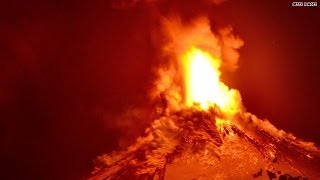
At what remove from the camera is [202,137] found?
1781 centimetres

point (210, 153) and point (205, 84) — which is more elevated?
point (205, 84)

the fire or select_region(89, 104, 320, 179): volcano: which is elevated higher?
the fire

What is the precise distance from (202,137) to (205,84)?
5.98 feet

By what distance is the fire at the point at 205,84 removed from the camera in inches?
731

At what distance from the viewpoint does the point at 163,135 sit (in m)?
18.2

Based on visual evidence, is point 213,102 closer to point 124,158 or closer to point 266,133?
point 266,133

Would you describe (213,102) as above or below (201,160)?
above

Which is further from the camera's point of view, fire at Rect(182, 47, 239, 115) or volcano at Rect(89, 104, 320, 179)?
fire at Rect(182, 47, 239, 115)

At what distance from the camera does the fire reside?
18578mm

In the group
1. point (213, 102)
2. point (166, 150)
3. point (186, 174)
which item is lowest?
point (186, 174)

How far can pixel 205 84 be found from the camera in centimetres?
1861

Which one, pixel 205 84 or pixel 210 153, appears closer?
pixel 210 153

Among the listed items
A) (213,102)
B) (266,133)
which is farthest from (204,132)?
(266,133)

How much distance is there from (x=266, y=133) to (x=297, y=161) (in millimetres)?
1649
